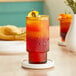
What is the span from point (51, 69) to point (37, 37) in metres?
0.14

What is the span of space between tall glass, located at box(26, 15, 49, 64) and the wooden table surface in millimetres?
77

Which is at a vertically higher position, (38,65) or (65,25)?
(65,25)

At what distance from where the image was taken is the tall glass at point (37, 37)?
124cm

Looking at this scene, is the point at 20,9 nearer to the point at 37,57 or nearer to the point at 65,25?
the point at 65,25

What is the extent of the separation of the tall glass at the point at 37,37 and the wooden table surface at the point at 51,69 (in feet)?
0.25

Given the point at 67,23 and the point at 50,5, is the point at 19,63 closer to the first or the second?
the point at 67,23

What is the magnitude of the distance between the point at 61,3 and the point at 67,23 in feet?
7.22

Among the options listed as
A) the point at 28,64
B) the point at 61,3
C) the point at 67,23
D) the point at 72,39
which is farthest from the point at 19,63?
the point at 61,3

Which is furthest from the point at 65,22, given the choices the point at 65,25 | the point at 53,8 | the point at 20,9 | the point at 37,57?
the point at 20,9

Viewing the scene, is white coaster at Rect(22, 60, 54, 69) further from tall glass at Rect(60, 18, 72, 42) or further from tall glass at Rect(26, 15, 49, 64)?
tall glass at Rect(60, 18, 72, 42)

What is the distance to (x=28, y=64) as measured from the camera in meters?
1.28

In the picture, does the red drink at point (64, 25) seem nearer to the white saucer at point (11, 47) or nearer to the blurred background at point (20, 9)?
the white saucer at point (11, 47)

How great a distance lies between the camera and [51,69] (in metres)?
1.24

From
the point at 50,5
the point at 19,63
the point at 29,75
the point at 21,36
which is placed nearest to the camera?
the point at 29,75
